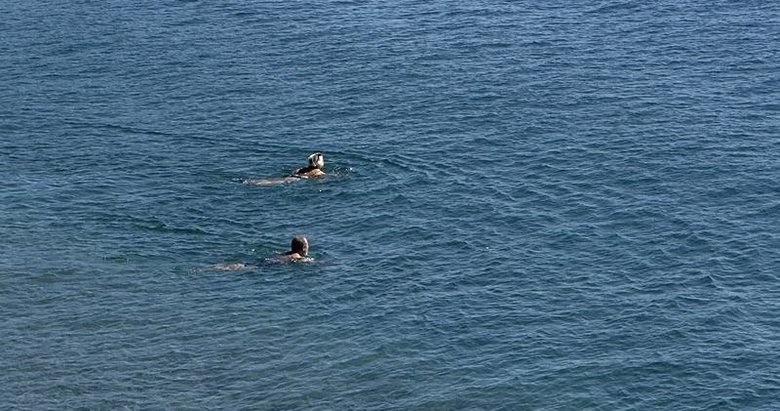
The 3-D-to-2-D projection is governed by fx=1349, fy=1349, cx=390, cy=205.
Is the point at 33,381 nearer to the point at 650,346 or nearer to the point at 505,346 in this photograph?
the point at 505,346

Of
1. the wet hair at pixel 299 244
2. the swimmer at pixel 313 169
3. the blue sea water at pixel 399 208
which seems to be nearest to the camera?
the blue sea water at pixel 399 208

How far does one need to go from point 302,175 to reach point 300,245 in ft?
45.0

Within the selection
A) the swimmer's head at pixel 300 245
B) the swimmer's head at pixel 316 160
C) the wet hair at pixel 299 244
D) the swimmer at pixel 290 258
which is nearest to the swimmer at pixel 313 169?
the swimmer's head at pixel 316 160

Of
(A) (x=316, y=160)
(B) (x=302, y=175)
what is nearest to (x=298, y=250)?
(A) (x=316, y=160)

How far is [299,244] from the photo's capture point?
243 feet

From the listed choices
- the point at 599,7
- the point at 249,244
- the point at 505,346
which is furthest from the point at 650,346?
the point at 599,7

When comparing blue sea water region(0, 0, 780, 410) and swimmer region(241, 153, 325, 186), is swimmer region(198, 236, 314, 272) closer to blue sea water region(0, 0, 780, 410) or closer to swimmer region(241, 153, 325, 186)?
blue sea water region(0, 0, 780, 410)

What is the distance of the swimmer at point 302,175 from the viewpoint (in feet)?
284

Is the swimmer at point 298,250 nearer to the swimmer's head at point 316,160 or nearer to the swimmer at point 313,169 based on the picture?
the swimmer's head at point 316,160

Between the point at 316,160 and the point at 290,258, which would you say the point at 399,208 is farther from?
the point at 290,258

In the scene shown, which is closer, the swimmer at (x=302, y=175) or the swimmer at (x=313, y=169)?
the swimmer at (x=313, y=169)

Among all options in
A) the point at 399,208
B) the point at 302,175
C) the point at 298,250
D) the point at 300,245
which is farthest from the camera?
the point at 302,175

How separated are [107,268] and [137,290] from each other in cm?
347

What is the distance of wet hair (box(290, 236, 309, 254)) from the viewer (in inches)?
2906
